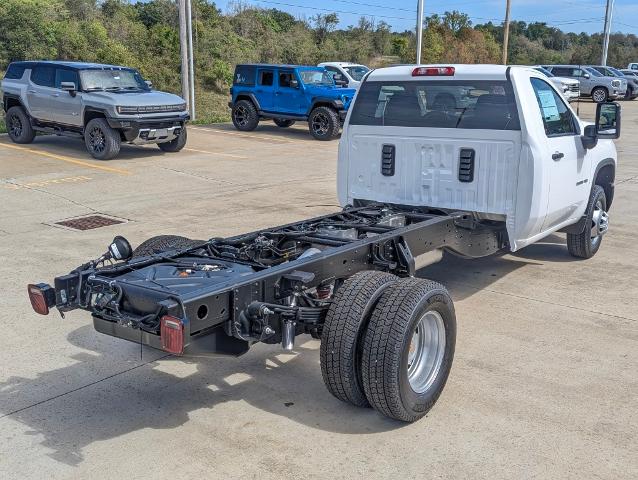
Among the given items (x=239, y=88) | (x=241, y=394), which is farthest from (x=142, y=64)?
(x=241, y=394)

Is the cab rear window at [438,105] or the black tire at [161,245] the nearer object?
the black tire at [161,245]

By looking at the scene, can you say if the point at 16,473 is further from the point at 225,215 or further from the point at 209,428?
the point at 225,215

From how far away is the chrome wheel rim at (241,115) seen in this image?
2100cm

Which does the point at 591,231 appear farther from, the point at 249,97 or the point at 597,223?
the point at 249,97

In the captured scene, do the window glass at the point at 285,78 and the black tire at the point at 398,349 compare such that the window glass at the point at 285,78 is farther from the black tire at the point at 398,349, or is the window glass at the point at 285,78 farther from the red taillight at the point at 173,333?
the red taillight at the point at 173,333

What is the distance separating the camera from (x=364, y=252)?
4.87 metres

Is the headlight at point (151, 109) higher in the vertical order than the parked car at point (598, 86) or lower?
lower

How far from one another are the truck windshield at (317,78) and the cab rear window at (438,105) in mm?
13107

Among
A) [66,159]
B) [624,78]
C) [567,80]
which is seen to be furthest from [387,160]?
[624,78]

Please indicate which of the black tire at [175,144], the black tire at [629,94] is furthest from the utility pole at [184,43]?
the black tire at [629,94]

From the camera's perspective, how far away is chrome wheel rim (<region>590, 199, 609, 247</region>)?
306 inches

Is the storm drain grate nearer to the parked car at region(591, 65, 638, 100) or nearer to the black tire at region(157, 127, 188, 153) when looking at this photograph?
the black tire at region(157, 127, 188, 153)

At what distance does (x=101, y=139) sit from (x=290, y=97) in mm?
6530

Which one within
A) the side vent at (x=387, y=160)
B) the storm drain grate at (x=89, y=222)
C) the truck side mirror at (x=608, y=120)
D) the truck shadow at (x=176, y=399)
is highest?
the truck side mirror at (x=608, y=120)
